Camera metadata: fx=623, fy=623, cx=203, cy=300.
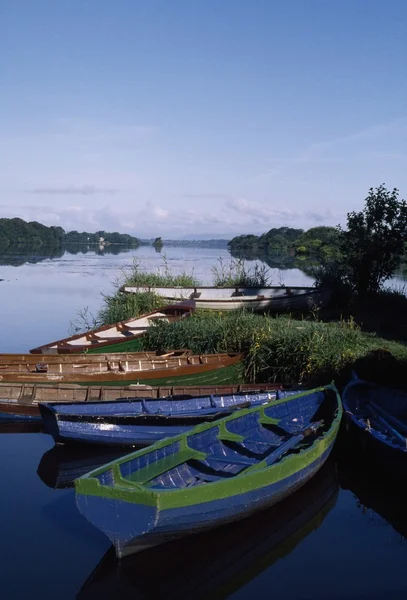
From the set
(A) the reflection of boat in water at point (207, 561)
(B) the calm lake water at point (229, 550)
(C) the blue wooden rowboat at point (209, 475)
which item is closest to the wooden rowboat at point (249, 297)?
(C) the blue wooden rowboat at point (209, 475)

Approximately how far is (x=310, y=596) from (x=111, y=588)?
227 cm

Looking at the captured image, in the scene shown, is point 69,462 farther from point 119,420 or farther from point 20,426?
point 20,426

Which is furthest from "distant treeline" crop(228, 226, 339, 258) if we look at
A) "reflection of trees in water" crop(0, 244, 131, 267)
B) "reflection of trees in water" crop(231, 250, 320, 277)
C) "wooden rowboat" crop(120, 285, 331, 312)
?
"wooden rowboat" crop(120, 285, 331, 312)

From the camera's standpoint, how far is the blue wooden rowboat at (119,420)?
10648 millimetres

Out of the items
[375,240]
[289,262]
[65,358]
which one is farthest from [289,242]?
[65,358]

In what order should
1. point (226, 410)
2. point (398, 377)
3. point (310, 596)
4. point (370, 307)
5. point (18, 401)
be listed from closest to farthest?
point (310, 596) < point (226, 410) < point (18, 401) < point (398, 377) < point (370, 307)

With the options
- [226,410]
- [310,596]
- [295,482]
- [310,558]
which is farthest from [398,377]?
[310,596]

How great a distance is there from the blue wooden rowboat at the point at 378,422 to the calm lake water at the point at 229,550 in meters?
0.56

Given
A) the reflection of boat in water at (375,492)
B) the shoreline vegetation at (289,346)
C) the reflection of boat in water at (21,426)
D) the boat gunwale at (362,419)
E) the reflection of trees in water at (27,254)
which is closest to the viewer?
the reflection of boat in water at (375,492)

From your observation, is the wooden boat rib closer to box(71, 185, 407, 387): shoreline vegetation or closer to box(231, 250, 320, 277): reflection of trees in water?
box(71, 185, 407, 387): shoreline vegetation

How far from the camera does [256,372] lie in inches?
601

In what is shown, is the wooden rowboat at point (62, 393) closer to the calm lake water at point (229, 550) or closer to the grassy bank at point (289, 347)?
the calm lake water at point (229, 550)

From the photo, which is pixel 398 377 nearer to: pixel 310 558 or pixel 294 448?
pixel 294 448

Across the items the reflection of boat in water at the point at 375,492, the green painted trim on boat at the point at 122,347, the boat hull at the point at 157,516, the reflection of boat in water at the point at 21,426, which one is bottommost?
the reflection of boat in water at the point at 375,492
